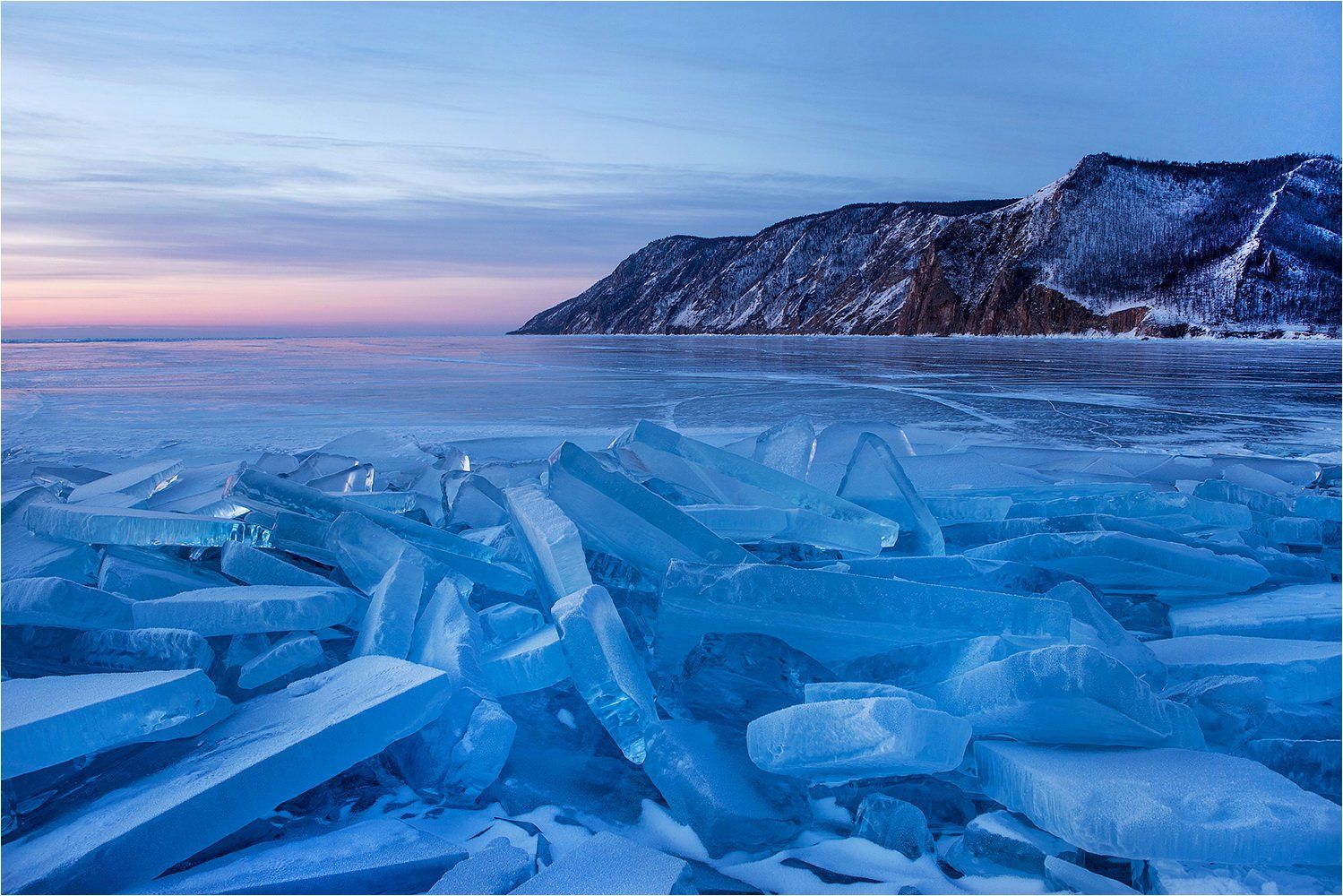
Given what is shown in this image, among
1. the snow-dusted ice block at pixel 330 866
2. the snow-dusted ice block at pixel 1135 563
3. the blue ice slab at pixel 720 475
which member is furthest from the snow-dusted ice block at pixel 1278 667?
the snow-dusted ice block at pixel 330 866

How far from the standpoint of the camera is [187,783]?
1.24m

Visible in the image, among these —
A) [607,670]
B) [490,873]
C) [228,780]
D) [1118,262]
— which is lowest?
[490,873]

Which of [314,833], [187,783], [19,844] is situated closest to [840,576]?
[314,833]

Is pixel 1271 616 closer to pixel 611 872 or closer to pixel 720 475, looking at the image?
pixel 720 475

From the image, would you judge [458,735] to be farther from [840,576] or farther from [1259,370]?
[1259,370]

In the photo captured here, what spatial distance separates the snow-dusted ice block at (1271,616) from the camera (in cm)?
186

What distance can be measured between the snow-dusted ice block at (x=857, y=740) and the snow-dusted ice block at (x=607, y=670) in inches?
7.8

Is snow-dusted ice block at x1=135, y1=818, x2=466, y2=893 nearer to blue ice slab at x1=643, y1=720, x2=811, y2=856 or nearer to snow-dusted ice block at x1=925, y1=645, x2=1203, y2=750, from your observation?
blue ice slab at x1=643, y1=720, x2=811, y2=856

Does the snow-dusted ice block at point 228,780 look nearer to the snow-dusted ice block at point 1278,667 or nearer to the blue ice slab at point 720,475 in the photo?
the blue ice slab at point 720,475

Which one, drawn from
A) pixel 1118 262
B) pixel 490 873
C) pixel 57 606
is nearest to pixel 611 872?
pixel 490 873

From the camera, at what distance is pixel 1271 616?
1925mm

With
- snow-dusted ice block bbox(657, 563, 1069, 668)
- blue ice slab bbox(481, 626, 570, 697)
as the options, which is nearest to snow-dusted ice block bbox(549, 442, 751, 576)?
snow-dusted ice block bbox(657, 563, 1069, 668)

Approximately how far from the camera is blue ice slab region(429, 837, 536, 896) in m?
1.14

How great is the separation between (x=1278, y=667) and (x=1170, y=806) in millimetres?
657
